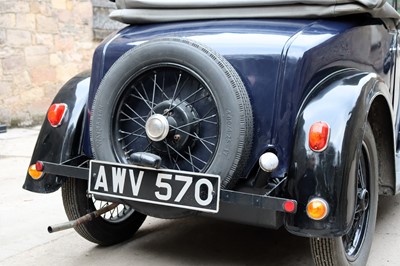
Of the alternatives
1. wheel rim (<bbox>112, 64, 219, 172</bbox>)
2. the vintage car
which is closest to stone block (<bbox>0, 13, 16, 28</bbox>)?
the vintage car

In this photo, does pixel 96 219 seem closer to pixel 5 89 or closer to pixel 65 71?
pixel 5 89

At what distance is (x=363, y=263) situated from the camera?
3.19m

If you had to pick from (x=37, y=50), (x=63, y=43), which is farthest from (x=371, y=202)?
(x=63, y=43)

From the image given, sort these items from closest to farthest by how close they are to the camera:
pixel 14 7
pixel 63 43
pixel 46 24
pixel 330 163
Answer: pixel 330 163
pixel 14 7
pixel 46 24
pixel 63 43

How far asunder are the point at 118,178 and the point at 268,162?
0.77 metres

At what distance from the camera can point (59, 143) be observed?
328 centimetres

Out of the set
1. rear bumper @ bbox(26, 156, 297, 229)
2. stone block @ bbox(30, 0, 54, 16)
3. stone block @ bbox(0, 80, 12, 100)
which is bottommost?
stone block @ bbox(0, 80, 12, 100)

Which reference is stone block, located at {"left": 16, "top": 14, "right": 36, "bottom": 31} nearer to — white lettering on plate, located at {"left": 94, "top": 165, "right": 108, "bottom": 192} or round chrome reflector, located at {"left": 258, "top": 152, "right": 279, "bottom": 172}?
white lettering on plate, located at {"left": 94, "top": 165, "right": 108, "bottom": 192}

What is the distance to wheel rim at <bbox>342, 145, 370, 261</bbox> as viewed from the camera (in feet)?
10.2

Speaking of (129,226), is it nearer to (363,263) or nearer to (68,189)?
(68,189)

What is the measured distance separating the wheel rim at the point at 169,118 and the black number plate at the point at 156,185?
0.11 metres

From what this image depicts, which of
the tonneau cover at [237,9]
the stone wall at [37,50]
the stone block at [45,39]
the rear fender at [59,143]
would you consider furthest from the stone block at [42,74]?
the rear fender at [59,143]

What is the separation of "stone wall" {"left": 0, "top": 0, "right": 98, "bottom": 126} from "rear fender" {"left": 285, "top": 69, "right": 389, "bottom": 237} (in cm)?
572

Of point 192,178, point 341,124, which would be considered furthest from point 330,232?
→ point 192,178
